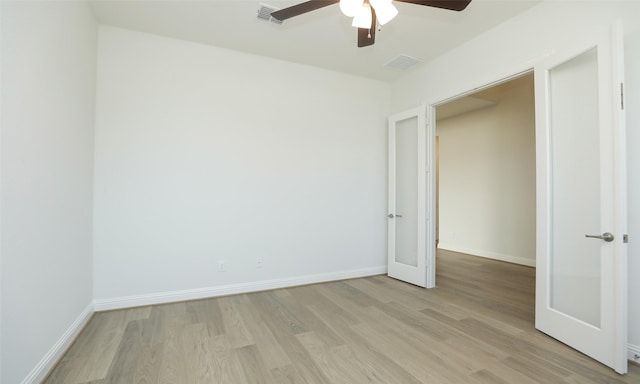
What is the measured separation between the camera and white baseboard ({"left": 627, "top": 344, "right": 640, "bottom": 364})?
1886 millimetres

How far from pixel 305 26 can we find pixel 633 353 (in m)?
3.87

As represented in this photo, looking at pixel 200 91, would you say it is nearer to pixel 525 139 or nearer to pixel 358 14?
pixel 358 14

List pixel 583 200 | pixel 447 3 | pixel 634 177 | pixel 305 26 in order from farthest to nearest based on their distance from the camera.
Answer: pixel 305 26 → pixel 583 200 → pixel 634 177 → pixel 447 3

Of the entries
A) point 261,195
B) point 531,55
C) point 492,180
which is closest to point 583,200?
point 531,55

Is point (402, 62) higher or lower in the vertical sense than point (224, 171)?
higher

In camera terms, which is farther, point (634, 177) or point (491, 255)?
point (491, 255)

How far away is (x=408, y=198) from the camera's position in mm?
3838

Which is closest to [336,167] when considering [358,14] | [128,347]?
[358,14]

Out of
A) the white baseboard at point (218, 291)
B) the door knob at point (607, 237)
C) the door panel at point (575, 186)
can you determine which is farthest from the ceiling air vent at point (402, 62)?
the white baseboard at point (218, 291)

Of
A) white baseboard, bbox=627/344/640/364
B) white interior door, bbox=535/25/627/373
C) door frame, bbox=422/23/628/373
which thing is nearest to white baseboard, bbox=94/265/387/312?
door frame, bbox=422/23/628/373

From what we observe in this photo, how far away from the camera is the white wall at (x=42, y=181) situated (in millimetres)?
1447

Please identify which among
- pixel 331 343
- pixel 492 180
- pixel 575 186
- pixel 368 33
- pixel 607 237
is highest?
pixel 368 33

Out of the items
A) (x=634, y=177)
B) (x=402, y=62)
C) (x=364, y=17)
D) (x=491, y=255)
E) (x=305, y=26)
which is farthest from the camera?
(x=491, y=255)

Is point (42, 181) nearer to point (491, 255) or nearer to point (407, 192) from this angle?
point (407, 192)
